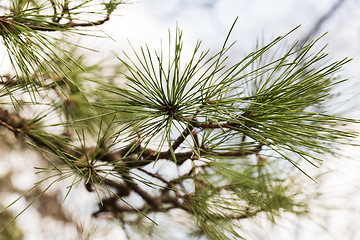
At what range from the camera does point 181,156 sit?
460 mm

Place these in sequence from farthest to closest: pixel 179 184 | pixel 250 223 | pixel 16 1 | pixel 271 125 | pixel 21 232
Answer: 1. pixel 21 232
2. pixel 250 223
3. pixel 179 184
4. pixel 16 1
5. pixel 271 125

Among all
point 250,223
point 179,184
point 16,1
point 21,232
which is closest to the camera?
point 16,1

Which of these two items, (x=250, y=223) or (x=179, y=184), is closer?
(x=179, y=184)

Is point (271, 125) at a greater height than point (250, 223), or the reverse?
point (271, 125)

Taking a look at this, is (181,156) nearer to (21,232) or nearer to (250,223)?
(250,223)

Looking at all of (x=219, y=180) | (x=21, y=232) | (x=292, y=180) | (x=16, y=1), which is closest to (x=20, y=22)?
(x=16, y=1)

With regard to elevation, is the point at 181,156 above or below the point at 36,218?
above

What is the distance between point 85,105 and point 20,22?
13.0 inches

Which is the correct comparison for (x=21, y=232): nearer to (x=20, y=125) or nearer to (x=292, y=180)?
(x=20, y=125)

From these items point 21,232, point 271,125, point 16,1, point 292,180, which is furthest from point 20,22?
point 21,232

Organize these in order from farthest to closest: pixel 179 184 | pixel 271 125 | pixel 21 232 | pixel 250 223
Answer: pixel 21 232 < pixel 250 223 < pixel 179 184 < pixel 271 125

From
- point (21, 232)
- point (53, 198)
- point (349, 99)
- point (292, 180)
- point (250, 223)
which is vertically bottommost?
point (21, 232)

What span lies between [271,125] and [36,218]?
972 mm

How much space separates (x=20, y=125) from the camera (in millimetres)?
569
